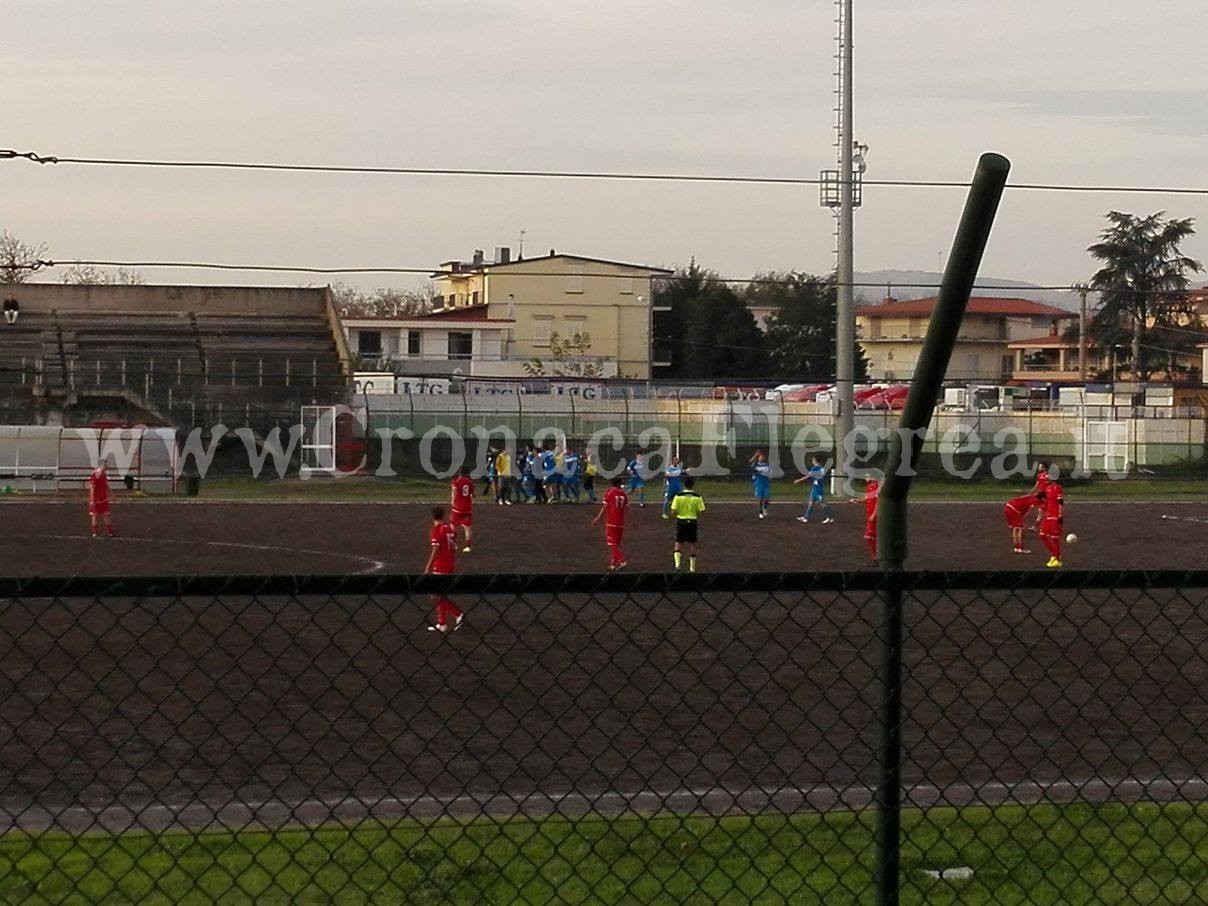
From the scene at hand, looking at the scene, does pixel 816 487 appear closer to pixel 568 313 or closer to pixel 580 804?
pixel 580 804

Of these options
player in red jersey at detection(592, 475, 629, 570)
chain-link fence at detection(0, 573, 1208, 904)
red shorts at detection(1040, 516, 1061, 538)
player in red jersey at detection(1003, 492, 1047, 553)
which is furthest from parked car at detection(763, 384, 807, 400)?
chain-link fence at detection(0, 573, 1208, 904)

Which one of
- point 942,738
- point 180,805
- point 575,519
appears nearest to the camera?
point 180,805

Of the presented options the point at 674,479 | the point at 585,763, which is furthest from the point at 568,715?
the point at 674,479

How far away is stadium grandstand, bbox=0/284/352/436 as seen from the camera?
56375mm

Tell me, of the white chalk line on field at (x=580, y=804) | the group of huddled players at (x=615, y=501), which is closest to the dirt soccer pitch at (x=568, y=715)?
the white chalk line on field at (x=580, y=804)

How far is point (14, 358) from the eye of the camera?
194 feet

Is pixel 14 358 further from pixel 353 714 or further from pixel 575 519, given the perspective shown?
pixel 353 714

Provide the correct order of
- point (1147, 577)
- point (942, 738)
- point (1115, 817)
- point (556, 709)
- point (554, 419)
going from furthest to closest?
point (554, 419) < point (556, 709) < point (942, 738) < point (1115, 817) < point (1147, 577)

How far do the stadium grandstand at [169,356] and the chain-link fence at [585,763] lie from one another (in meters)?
40.4

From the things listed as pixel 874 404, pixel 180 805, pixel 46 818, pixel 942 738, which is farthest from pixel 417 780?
pixel 874 404

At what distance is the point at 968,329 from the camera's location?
86625 millimetres

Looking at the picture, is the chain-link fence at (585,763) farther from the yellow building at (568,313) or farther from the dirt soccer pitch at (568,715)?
the yellow building at (568,313)

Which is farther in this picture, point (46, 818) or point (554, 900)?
point (46, 818)

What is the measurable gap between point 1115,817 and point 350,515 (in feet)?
108
